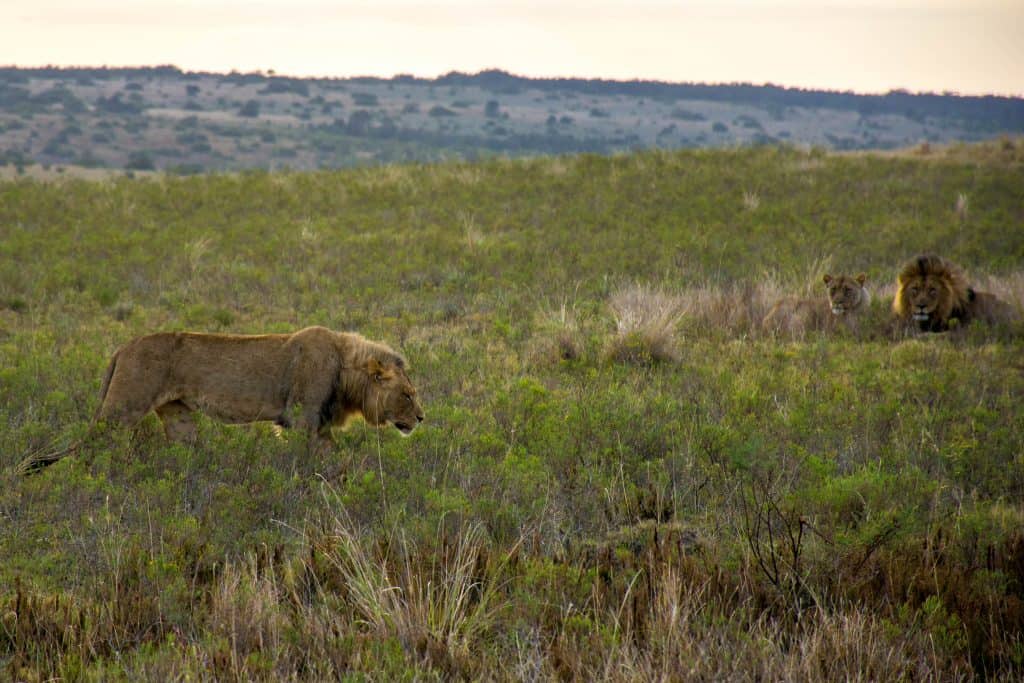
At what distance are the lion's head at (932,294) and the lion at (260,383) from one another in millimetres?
7976

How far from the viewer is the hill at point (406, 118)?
7475 centimetres

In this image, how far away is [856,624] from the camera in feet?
15.1

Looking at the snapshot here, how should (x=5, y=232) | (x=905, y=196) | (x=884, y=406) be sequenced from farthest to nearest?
(x=905, y=196)
(x=5, y=232)
(x=884, y=406)

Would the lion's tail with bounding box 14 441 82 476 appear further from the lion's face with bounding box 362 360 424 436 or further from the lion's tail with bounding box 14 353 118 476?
the lion's face with bounding box 362 360 424 436

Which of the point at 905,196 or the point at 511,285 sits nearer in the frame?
the point at 511,285

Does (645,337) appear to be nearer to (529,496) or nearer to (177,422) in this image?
(529,496)

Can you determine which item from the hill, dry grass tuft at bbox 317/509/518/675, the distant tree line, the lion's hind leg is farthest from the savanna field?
the distant tree line

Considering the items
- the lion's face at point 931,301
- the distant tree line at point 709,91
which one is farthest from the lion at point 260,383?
the distant tree line at point 709,91

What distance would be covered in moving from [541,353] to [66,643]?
6.97 metres

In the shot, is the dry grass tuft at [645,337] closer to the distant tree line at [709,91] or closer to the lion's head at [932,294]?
the lion's head at [932,294]

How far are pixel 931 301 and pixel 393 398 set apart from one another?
324 inches

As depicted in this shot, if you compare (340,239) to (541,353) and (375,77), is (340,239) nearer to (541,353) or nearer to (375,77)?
(541,353)

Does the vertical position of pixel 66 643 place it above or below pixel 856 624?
below

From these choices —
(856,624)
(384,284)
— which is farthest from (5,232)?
(856,624)
